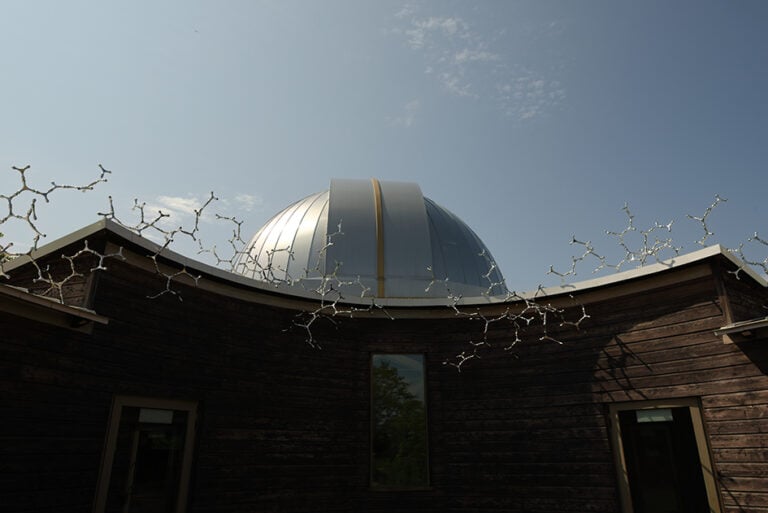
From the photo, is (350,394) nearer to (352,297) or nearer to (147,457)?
(352,297)

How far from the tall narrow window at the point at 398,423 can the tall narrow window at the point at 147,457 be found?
2868 millimetres

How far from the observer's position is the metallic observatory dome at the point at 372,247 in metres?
9.67

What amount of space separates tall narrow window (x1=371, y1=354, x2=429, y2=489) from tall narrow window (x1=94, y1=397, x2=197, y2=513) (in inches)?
113

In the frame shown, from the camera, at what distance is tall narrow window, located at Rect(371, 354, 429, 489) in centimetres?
772

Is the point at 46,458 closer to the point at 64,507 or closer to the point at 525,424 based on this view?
the point at 64,507

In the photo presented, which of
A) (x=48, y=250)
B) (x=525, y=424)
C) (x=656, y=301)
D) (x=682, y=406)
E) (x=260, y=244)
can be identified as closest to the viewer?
(x=48, y=250)

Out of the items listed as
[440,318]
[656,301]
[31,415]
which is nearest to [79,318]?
[31,415]

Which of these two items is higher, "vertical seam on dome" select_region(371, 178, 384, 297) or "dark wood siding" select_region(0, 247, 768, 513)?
"vertical seam on dome" select_region(371, 178, 384, 297)

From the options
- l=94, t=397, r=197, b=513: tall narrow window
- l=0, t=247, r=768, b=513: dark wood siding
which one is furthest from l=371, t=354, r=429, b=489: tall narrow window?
l=94, t=397, r=197, b=513: tall narrow window

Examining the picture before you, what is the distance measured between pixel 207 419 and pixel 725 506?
640cm

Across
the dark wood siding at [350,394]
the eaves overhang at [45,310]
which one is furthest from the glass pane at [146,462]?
the eaves overhang at [45,310]

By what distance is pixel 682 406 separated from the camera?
20.5ft

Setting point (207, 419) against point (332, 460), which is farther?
point (332, 460)

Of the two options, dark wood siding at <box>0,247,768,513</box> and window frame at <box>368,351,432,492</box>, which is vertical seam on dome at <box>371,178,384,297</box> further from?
window frame at <box>368,351,432,492</box>
